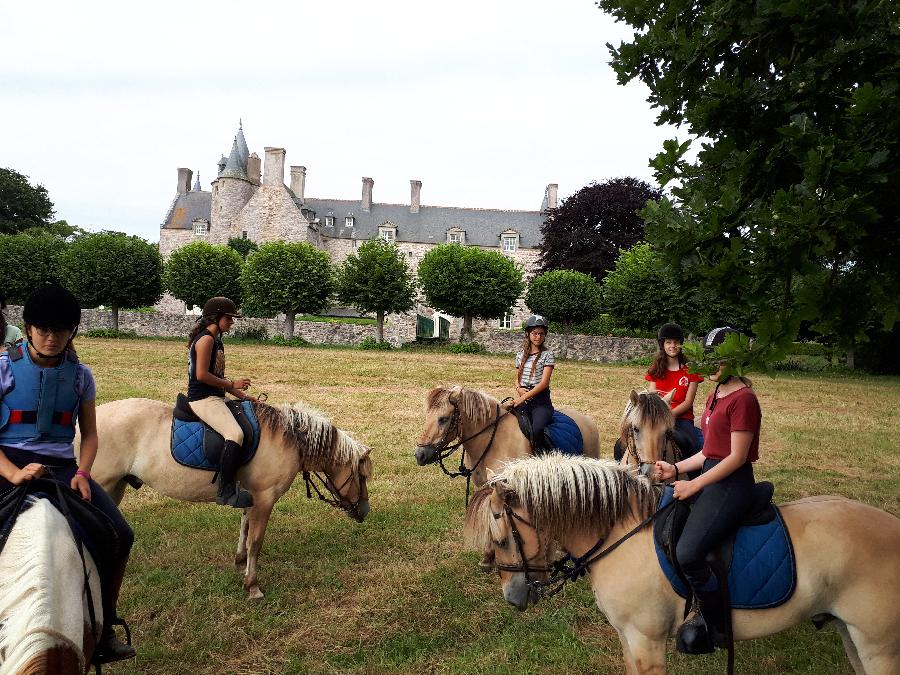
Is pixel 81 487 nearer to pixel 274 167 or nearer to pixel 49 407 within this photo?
pixel 49 407

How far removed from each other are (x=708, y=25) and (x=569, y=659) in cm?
514

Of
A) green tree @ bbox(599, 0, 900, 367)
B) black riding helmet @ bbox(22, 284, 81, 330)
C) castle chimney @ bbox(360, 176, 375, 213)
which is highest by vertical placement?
castle chimney @ bbox(360, 176, 375, 213)

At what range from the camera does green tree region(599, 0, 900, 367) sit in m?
3.78

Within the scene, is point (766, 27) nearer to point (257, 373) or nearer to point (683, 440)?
point (683, 440)

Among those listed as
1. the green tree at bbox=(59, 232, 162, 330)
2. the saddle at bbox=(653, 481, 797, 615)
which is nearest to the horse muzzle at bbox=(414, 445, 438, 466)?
the saddle at bbox=(653, 481, 797, 615)

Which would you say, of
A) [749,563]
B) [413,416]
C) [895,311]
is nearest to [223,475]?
[749,563]

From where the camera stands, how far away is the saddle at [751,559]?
10.8 feet

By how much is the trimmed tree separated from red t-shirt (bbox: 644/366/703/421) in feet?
147

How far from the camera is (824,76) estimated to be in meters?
4.40

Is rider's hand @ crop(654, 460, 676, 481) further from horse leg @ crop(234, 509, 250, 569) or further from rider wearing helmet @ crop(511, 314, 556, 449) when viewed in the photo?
horse leg @ crop(234, 509, 250, 569)

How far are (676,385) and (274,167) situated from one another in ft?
190

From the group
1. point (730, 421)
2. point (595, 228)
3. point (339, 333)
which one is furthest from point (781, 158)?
point (595, 228)

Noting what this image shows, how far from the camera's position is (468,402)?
258 inches

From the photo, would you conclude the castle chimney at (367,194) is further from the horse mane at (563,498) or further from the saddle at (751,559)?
the saddle at (751,559)
